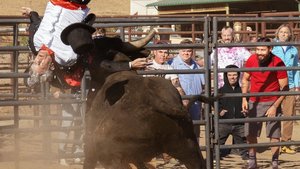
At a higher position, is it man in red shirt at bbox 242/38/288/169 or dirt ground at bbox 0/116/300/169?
man in red shirt at bbox 242/38/288/169

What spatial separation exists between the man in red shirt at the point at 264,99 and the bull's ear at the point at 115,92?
12.1ft

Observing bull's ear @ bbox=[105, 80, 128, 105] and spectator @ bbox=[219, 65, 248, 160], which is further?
spectator @ bbox=[219, 65, 248, 160]

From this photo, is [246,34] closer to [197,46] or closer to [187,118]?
[197,46]

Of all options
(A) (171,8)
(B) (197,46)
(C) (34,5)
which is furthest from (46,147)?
(C) (34,5)

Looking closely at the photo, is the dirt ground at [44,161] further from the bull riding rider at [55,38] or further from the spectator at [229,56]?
the bull riding rider at [55,38]

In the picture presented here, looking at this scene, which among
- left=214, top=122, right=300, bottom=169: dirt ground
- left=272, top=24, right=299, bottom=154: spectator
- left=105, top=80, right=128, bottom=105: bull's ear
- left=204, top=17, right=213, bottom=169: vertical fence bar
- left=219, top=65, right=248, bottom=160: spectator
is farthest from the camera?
left=272, top=24, right=299, bottom=154: spectator

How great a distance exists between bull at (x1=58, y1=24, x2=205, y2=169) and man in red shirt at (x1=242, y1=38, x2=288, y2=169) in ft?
11.3

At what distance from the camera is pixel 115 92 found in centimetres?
536

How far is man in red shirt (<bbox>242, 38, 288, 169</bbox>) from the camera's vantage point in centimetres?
876

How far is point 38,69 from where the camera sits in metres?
5.86

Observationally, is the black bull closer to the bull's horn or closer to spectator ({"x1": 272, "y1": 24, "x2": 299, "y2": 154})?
the bull's horn

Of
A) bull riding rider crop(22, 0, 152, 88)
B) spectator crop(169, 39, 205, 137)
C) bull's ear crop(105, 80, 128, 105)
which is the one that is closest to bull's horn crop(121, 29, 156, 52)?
bull riding rider crop(22, 0, 152, 88)

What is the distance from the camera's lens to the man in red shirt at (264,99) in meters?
8.76

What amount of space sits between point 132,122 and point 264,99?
4166 millimetres
